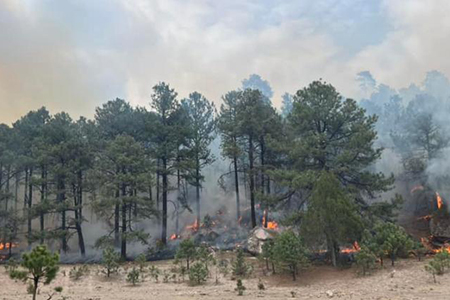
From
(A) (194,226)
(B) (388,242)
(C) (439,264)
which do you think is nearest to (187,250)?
(B) (388,242)

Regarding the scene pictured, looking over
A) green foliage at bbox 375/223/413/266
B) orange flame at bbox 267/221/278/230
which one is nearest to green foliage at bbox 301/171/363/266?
green foliage at bbox 375/223/413/266

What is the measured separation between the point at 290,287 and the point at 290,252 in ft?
6.44

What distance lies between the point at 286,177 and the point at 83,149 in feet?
63.7

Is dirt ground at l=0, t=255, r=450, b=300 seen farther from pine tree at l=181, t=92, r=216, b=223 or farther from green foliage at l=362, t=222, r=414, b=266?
pine tree at l=181, t=92, r=216, b=223

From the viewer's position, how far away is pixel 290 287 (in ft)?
59.1

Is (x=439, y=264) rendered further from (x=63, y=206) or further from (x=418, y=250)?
(x=63, y=206)

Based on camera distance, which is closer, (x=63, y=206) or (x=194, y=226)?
(x=63, y=206)

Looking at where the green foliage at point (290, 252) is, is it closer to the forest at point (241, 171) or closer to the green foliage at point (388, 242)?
the forest at point (241, 171)

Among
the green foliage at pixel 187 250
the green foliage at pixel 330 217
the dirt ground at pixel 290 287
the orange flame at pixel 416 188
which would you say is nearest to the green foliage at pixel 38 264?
the dirt ground at pixel 290 287

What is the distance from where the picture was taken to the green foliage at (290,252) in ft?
63.2

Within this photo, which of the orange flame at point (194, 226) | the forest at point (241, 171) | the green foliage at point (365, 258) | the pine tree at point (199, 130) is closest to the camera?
the green foliage at point (365, 258)

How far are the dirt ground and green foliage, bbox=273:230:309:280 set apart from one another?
99cm

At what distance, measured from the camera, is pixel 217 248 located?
1266 inches

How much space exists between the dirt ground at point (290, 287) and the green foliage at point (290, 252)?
39.0 inches
